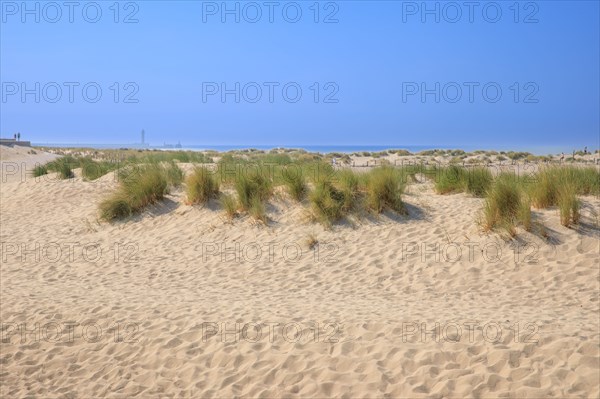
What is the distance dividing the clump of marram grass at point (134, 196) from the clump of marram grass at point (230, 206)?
241cm

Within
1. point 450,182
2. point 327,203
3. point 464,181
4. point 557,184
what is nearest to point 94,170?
point 327,203

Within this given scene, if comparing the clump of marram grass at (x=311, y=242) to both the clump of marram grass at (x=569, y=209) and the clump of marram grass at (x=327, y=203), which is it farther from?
the clump of marram grass at (x=569, y=209)

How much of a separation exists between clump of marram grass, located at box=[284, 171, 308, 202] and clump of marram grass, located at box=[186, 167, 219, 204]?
1847 millimetres

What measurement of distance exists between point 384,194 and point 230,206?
331cm

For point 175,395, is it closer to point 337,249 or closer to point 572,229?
point 337,249

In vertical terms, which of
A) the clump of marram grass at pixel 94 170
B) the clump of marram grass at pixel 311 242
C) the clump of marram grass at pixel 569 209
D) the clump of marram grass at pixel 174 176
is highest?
the clump of marram grass at pixel 94 170

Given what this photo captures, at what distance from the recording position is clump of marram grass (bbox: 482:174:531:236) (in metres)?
10.5

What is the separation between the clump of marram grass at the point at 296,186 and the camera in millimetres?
12828

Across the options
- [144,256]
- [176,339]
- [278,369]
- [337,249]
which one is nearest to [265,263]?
[337,249]

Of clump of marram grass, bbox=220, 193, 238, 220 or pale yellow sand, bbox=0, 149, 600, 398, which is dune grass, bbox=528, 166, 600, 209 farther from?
clump of marram grass, bbox=220, 193, 238, 220

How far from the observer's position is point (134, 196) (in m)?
14.2

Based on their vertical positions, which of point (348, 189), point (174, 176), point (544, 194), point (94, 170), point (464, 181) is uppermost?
point (94, 170)

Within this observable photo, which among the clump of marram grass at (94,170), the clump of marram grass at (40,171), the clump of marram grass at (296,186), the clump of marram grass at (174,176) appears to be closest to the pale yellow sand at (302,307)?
the clump of marram grass at (296,186)

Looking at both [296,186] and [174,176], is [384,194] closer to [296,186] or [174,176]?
[296,186]
